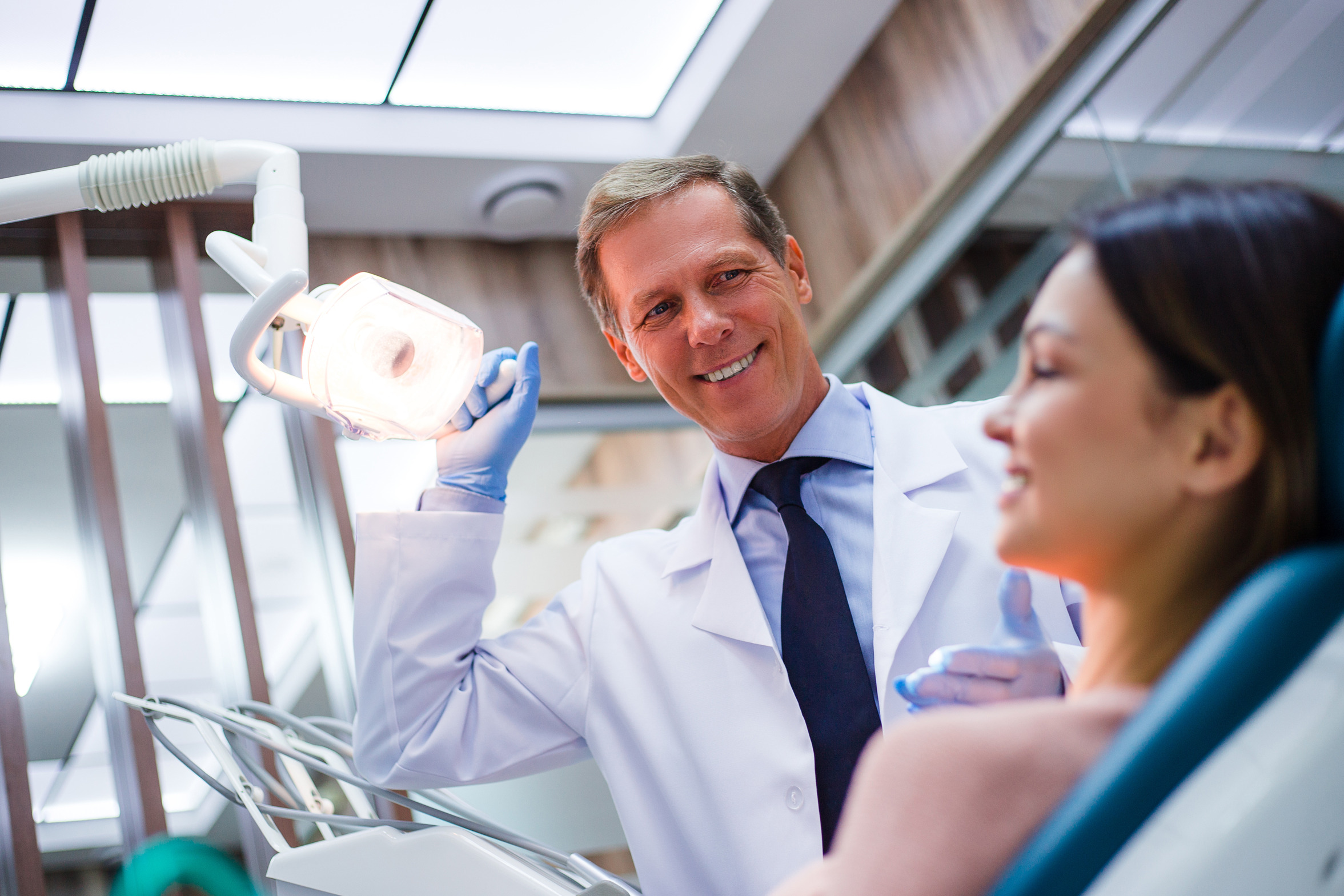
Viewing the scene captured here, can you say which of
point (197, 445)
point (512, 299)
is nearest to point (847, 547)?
point (197, 445)

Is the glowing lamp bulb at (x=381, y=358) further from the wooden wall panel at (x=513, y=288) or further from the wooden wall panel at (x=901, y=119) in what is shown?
the wooden wall panel at (x=513, y=288)

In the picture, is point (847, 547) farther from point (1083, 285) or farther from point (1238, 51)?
point (1238, 51)

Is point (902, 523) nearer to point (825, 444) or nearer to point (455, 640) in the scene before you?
point (825, 444)

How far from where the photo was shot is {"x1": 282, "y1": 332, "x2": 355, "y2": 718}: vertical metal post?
8.53 feet

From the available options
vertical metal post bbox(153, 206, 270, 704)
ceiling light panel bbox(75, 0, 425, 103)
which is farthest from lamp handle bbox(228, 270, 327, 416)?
ceiling light panel bbox(75, 0, 425, 103)

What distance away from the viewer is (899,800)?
553mm

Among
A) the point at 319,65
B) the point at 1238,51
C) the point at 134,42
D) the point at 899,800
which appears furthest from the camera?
the point at 319,65

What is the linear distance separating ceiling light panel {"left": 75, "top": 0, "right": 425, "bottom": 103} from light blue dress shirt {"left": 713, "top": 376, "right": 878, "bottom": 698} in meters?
1.70

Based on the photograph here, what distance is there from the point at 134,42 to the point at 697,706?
2163 mm

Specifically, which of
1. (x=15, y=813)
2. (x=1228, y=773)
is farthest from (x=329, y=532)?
(x=1228, y=773)

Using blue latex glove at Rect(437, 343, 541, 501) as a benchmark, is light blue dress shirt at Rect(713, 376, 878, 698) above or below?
below

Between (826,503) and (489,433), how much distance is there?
48 centimetres

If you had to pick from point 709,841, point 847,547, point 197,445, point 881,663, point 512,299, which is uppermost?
point 512,299

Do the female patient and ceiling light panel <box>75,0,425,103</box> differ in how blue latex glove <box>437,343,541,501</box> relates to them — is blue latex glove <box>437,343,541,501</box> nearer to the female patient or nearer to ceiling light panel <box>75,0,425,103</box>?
the female patient
